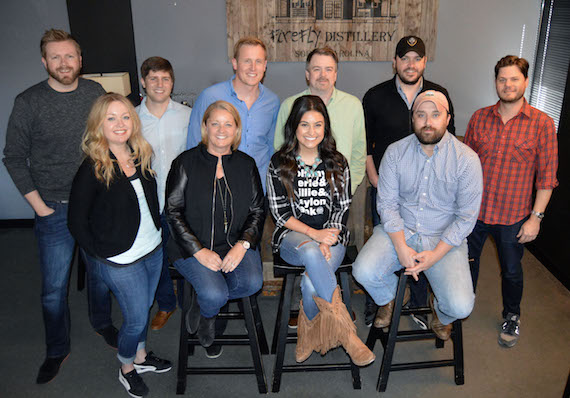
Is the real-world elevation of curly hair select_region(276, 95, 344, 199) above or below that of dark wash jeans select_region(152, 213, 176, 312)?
above

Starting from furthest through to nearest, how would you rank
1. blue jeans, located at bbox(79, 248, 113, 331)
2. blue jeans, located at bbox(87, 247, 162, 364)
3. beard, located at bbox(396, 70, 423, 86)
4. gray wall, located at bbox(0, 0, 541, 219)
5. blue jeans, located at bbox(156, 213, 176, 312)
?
1. gray wall, located at bbox(0, 0, 541, 219)
2. blue jeans, located at bbox(156, 213, 176, 312)
3. beard, located at bbox(396, 70, 423, 86)
4. blue jeans, located at bbox(79, 248, 113, 331)
5. blue jeans, located at bbox(87, 247, 162, 364)

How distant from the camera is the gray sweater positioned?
2574 millimetres

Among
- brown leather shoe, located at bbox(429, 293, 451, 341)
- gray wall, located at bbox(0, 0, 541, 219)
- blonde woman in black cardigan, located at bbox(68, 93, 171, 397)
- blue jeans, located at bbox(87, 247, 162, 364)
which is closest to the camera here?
blonde woman in black cardigan, located at bbox(68, 93, 171, 397)

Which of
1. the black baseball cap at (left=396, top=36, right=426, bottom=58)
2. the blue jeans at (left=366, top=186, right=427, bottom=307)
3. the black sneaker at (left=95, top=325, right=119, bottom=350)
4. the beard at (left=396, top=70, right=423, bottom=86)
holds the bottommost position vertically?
the black sneaker at (left=95, top=325, right=119, bottom=350)

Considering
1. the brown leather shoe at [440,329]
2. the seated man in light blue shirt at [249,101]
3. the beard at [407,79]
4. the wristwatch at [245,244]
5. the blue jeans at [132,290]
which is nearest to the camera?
the blue jeans at [132,290]

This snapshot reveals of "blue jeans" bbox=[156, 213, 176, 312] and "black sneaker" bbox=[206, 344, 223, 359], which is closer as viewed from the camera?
"black sneaker" bbox=[206, 344, 223, 359]

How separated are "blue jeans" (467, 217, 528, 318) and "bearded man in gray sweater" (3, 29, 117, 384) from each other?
7.71 feet

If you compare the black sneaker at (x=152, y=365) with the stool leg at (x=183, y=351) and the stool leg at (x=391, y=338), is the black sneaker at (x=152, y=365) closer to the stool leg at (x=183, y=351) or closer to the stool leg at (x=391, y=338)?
the stool leg at (x=183, y=351)

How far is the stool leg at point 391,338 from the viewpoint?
2.64 meters

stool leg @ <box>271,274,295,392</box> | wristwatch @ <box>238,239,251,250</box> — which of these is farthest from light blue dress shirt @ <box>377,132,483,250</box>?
wristwatch @ <box>238,239,251,250</box>

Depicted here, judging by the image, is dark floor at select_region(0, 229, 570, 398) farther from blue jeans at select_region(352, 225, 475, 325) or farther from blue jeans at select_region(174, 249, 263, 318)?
blue jeans at select_region(174, 249, 263, 318)

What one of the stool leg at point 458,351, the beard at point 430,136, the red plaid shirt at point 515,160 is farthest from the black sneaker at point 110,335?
the red plaid shirt at point 515,160

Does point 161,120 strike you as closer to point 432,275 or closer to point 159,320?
point 159,320

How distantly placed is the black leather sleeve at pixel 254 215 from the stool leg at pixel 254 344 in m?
0.33
